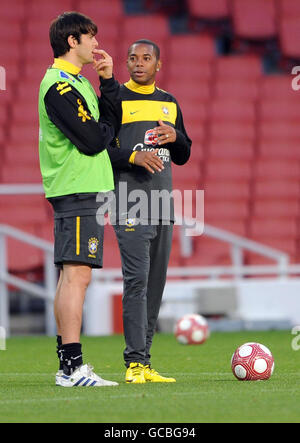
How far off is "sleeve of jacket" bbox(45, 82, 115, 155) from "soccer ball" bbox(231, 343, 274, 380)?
1274 millimetres

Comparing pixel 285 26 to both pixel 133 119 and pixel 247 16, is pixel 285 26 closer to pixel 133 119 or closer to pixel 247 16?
pixel 247 16

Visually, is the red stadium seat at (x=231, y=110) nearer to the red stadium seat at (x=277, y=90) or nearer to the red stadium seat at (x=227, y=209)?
the red stadium seat at (x=277, y=90)

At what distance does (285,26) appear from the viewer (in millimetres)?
16391

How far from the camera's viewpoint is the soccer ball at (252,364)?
5250 mm

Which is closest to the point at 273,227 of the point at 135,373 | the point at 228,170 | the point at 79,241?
the point at 228,170

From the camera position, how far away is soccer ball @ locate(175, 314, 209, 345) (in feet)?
29.5

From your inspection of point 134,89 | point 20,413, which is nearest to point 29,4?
point 134,89

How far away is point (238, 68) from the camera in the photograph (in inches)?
655

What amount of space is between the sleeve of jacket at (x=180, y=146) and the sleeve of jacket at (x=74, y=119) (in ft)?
1.85

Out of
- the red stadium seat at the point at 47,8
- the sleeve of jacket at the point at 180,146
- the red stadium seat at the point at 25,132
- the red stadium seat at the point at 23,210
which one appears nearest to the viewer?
the sleeve of jacket at the point at 180,146

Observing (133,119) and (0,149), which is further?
(0,149)

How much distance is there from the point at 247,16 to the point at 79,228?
1221cm

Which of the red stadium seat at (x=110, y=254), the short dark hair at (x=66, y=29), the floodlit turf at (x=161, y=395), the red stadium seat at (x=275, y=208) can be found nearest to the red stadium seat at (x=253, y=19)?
the red stadium seat at (x=275, y=208)

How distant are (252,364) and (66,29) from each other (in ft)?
6.28
